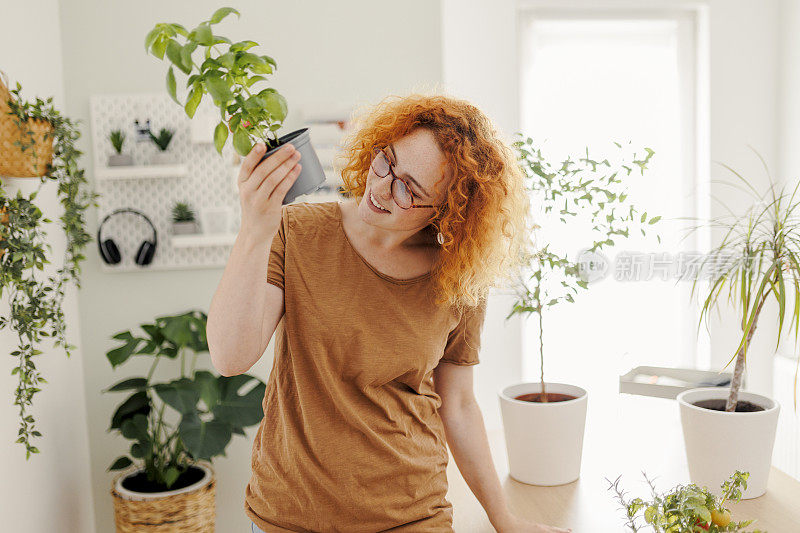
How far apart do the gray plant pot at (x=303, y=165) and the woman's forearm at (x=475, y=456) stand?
568 mm

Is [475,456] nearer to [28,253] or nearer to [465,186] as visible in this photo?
[465,186]

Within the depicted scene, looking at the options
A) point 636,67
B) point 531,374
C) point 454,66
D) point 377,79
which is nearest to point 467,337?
point 377,79

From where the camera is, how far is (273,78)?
235cm

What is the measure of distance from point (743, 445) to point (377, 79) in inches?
65.2

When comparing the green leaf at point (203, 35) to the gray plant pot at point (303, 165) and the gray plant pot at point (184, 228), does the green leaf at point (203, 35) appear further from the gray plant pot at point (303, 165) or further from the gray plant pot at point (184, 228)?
the gray plant pot at point (184, 228)

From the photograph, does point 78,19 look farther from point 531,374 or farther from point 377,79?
point 531,374

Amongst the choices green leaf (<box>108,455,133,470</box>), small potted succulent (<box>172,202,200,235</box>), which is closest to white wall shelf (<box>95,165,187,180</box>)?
small potted succulent (<box>172,202,200,235</box>)

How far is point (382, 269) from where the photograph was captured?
1.16 metres

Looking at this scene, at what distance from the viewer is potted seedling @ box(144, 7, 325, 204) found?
0.84 m

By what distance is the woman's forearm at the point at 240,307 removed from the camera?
0.91 meters

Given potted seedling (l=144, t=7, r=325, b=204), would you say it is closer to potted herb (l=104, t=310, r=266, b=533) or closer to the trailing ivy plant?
the trailing ivy plant

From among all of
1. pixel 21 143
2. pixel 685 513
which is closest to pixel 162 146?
pixel 21 143

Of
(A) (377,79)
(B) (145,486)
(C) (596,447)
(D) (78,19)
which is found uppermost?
(D) (78,19)

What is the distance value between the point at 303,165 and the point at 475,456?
2.21 feet
